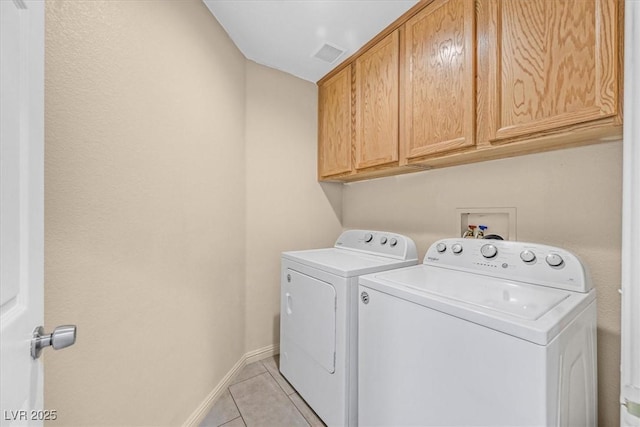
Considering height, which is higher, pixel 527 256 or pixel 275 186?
pixel 275 186

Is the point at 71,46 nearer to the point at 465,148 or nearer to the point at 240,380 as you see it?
the point at 465,148

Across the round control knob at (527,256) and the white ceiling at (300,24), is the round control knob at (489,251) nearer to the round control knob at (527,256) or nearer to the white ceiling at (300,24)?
the round control knob at (527,256)

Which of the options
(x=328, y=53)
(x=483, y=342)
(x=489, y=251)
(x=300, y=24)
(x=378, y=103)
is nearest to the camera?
(x=483, y=342)

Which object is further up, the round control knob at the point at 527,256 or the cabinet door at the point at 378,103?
the cabinet door at the point at 378,103

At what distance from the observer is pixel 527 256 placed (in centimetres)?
114

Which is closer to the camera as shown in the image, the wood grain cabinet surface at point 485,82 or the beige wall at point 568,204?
the wood grain cabinet surface at point 485,82

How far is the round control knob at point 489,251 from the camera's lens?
4.09ft

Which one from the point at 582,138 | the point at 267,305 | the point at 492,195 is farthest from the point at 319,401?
the point at 582,138

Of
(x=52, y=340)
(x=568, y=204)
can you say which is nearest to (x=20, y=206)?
(x=52, y=340)

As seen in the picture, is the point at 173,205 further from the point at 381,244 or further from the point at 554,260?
the point at 554,260

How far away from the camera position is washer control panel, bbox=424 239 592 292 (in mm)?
1023

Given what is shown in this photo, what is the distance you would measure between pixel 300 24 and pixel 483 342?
1.93m

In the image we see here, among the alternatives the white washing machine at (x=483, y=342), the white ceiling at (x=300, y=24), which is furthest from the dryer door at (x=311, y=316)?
the white ceiling at (x=300, y=24)

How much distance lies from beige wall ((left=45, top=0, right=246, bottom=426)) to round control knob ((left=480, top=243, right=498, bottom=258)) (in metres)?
1.53
